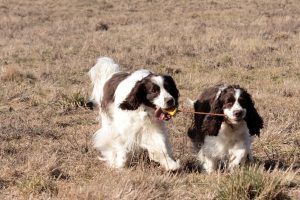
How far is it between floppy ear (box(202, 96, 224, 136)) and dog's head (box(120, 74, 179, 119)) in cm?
40

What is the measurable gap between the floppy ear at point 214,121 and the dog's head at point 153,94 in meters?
0.40

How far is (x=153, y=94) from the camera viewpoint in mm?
5969

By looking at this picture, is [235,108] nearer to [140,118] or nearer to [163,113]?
[163,113]

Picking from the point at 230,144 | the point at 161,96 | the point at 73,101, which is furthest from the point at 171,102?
the point at 73,101

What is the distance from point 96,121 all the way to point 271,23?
15009mm

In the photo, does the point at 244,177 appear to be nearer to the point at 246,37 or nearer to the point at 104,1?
the point at 246,37

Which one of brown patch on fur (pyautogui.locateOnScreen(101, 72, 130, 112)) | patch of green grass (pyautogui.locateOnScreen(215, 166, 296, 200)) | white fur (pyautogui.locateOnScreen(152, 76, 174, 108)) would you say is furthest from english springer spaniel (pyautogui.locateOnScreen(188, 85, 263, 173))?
brown patch on fur (pyautogui.locateOnScreen(101, 72, 130, 112))

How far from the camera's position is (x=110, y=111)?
6.77m

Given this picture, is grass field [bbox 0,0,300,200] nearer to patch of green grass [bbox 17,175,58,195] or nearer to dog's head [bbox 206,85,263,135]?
patch of green grass [bbox 17,175,58,195]

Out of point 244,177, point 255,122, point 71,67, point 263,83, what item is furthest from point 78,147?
point 71,67

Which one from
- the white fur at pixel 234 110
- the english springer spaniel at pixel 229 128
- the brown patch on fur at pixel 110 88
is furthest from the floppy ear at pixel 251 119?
the brown patch on fur at pixel 110 88

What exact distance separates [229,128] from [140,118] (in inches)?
37.4

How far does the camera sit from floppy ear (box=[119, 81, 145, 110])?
6.03m

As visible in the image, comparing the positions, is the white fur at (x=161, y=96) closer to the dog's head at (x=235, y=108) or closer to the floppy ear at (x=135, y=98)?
the floppy ear at (x=135, y=98)
